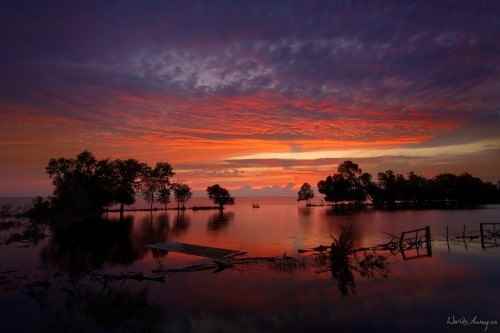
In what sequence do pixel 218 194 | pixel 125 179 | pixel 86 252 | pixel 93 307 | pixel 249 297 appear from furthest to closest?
pixel 218 194
pixel 125 179
pixel 86 252
pixel 249 297
pixel 93 307

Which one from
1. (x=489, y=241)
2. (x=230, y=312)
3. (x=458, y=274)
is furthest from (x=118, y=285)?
(x=489, y=241)

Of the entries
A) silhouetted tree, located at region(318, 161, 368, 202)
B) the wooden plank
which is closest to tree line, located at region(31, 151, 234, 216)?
the wooden plank

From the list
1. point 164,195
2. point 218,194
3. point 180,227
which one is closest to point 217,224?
point 180,227

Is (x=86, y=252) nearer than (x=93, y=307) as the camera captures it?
No

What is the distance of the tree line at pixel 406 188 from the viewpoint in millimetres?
125500

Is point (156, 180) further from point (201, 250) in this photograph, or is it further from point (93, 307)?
point (93, 307)

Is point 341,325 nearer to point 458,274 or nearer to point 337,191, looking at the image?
point 458,274

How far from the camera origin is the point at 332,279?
1895 centimetres

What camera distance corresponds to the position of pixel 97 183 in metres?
70.1

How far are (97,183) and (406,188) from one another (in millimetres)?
111749

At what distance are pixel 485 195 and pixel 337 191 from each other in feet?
196

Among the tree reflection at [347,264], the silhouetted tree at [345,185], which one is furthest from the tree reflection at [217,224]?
the silhouetted tree at [345,185]

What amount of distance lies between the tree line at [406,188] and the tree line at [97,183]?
6869 cm

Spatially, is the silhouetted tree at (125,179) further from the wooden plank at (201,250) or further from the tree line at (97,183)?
the wooden plank at (201,250)
